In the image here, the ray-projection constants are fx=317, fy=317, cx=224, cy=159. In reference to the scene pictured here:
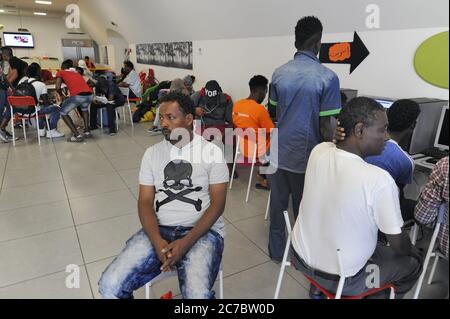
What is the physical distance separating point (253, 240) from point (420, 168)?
127cm

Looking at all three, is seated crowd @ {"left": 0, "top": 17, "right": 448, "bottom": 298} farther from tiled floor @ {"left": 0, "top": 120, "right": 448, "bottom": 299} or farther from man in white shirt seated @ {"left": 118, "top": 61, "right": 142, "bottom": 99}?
man in white shirt seated @ {"left": 118, "top": 61, "right": 142, "bottom": 99}

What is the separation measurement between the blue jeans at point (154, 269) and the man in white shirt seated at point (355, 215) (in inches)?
15.9

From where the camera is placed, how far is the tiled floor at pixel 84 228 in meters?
1.92

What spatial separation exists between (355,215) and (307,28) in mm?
1143

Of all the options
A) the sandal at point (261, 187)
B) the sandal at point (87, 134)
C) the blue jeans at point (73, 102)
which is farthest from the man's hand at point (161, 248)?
the sandal at point (87, 134)

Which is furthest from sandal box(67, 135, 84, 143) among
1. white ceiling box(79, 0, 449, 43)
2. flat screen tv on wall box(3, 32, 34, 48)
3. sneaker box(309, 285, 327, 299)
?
flat screen tv on wall box(3, 32, 34, 48)

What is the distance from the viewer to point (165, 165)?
5.29 ft

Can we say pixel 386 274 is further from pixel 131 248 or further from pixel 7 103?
pixel 7 103

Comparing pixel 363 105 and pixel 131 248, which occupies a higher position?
pixel 363 105

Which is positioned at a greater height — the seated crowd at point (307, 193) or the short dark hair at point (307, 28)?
the short dark hair at point (307, 28)

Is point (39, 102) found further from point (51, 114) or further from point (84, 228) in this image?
point (84, 228)

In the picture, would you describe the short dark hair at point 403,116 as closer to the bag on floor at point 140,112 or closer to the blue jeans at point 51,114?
the blue jeans at point 51,114

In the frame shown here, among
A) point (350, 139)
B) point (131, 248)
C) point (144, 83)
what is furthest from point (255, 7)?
point (144, 83)

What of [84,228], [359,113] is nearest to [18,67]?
[84,228]
